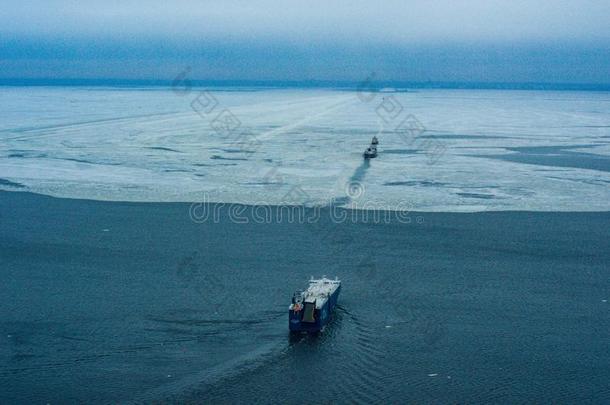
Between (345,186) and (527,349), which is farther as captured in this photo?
(345,186)

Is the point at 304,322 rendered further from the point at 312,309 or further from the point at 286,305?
the point at 286,305

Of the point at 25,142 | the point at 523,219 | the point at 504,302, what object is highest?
the point at 25,142

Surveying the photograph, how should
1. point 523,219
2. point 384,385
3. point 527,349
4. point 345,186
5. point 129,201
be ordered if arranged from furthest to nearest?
point 345,186, point 129,201, point 523,219, point 527,349, point 384,385

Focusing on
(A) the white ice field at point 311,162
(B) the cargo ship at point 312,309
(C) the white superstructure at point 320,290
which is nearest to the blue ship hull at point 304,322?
(B) the cargo ship at point 312,309

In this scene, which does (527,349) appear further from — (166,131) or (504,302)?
(166,131)

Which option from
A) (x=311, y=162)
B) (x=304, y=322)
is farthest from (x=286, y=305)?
(x=311, y=162)

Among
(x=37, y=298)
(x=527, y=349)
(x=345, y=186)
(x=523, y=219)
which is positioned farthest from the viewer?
(x=345, y=186)

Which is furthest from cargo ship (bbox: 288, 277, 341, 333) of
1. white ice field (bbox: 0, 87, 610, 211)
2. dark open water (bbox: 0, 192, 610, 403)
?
white ice field (bbox: 0, 87, 610, 211)

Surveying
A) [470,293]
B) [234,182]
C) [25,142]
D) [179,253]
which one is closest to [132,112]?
[25,142]
